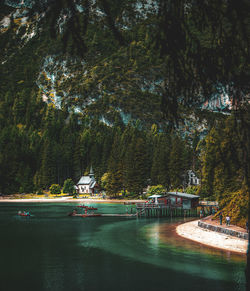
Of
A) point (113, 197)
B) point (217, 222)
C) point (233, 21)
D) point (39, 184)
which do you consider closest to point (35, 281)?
point (233, 21)

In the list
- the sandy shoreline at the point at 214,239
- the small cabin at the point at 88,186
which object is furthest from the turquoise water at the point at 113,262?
the small cabin at the point at 88,186

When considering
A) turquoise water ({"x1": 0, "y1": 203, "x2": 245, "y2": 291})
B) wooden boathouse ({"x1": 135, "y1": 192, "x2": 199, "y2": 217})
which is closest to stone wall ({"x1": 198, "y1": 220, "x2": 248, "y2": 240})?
turquoise water ({"x1": 0, "y1": 203, "x2": 245, "y2": 291})

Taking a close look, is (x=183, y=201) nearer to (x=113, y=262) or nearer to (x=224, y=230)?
(x=224, y=230)

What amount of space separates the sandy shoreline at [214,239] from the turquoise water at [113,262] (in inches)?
63.1

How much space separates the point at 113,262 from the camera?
3372 cm

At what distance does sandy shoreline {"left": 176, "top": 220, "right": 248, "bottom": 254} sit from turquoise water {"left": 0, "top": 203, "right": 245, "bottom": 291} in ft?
5.26

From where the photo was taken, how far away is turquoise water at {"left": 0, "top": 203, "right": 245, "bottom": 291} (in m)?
27.1

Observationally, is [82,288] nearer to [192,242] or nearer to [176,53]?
[192,242]

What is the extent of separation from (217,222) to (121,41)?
49053 millimetres

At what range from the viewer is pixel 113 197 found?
119188mm

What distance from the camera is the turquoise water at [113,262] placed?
2708 cm

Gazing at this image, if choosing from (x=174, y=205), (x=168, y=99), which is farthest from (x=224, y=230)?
(x=168, y=99)

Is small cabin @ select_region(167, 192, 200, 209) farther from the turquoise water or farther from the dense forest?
the turquoise water

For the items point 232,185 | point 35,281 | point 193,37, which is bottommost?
point 35,281
